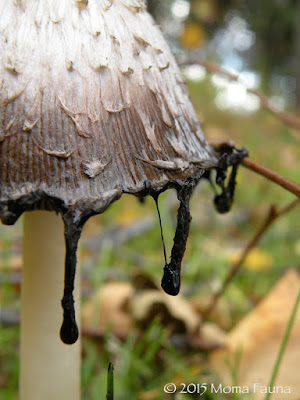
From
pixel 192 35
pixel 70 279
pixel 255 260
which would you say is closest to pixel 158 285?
pixel 255 260

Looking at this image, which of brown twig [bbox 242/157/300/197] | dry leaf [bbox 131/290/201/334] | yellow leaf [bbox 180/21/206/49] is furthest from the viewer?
yellow leaf [bbox 180/21/206/49]

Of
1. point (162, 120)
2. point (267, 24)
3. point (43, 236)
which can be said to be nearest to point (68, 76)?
point (162, 120)

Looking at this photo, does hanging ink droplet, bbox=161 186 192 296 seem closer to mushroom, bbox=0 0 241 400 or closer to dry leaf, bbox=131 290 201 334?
mushroom, bbox=0 0 241 400

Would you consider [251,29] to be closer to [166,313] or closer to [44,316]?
[166,313]

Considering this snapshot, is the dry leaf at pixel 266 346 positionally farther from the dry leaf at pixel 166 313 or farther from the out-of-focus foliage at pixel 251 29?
the out-of-focus foliage at pixel 251 29

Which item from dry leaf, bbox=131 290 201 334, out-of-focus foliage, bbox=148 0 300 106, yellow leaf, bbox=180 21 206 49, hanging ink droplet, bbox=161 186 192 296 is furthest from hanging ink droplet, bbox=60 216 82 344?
yellow leaf, bbox=180 21 206 49

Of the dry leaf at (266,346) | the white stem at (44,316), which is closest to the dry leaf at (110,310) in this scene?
the dry leaf at (266,346)

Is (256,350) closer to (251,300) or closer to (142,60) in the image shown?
(251,300)
